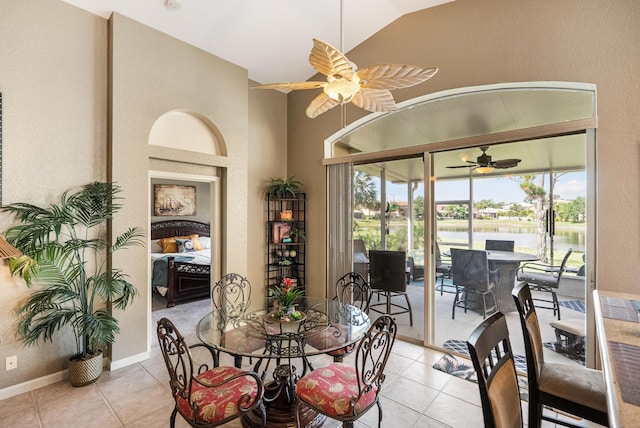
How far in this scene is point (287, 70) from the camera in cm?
442

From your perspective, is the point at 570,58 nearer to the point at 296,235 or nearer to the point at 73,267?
the point at 296,235

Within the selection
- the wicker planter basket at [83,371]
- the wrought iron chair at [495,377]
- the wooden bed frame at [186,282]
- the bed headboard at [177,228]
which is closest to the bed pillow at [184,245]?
the bed headboard at [177,228]

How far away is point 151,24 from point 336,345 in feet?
12.5

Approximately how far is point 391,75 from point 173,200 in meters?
6.06

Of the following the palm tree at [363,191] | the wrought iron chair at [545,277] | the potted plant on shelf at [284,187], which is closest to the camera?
the wrought iron chair at [545,277]

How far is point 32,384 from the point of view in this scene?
2.73m

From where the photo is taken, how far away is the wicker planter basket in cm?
273

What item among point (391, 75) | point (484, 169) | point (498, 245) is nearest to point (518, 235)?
point (498, 245)

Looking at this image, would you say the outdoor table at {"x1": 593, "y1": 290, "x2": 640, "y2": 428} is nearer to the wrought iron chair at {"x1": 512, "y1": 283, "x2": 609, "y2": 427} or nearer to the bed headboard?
the wrought iron chair at {"x1": 512, "y1": 283, "x2": 609, "y2": 427}

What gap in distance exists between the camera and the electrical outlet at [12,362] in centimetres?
263

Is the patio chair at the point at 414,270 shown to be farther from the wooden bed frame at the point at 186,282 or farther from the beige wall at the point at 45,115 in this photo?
the beige wall at the point at 45,115

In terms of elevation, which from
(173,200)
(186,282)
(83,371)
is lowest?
(83,371)

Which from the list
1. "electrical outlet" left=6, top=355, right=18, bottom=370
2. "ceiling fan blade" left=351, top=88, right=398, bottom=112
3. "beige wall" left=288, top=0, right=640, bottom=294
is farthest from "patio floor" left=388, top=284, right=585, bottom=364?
"electrical outlet" left=6, top=355, right=18, bottom=370

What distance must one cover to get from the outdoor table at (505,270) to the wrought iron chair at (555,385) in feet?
4.63
